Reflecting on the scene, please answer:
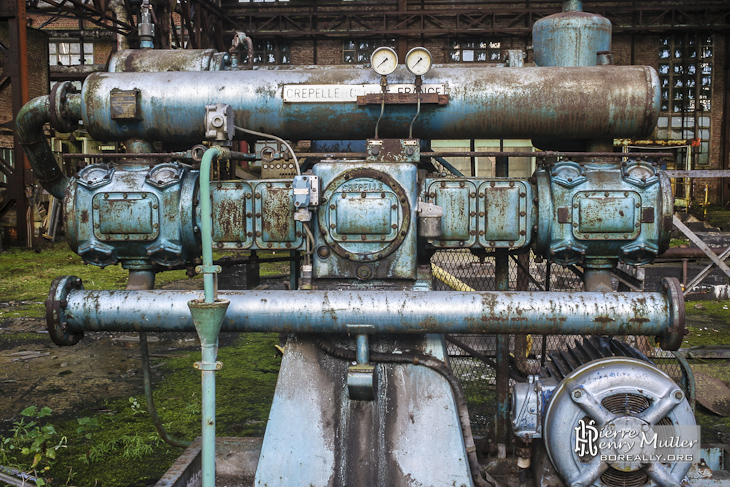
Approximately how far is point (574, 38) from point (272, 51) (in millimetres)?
15339

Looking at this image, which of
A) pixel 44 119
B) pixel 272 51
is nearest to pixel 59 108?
pixel 44 119

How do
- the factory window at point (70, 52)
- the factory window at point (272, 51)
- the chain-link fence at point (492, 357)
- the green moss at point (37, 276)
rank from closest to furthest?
the chain-link fence at point (492, 357) → the green moss at point (37, 276) → the factory window at point (272, 51) → the factory window at point (70, 52)

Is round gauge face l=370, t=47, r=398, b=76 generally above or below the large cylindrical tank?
below

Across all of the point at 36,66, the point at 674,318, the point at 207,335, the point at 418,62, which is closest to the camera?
the point at 207,335

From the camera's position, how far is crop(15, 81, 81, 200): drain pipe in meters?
3.06

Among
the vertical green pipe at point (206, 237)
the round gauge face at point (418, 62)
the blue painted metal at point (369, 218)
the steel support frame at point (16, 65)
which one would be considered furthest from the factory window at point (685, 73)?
the vertical green pipe at point (206, 237)

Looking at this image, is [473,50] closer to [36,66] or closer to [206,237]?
[36,66]

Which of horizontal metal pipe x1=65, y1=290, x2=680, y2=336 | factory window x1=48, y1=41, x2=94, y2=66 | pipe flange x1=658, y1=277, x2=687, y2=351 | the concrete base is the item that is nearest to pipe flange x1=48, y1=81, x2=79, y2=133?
horizontal metal pipe x1=65, y1=290, x2=680, y2=336

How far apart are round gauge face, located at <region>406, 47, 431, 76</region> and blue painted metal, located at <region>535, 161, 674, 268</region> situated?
0.76 metres

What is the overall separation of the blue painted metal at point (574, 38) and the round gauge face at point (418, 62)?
0.70 m

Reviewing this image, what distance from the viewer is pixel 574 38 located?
122 inches

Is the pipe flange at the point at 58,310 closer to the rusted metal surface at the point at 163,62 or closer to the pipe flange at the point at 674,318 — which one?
the rusted metal surface at the point at 163,62

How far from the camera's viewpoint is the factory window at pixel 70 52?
58.6 ft

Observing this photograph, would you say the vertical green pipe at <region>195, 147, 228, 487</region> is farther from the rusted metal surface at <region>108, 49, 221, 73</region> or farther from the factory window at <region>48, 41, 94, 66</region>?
the factory window at <region>48, 41, 94, 66</region>
